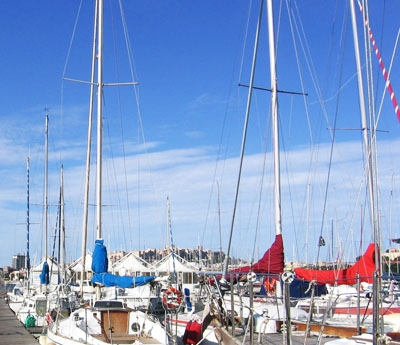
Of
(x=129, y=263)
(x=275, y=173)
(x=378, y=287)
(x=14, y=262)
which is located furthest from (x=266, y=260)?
(x=14, y=262)

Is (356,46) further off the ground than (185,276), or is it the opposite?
(356,46)

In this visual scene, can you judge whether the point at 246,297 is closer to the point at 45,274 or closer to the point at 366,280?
the point at 366,280

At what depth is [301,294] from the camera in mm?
22688

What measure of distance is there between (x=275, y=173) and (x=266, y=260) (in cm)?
429

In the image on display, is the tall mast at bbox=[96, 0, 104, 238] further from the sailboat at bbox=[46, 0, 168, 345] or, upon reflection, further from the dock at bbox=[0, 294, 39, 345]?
the dock at bbox=[0, 294, 39, 345]

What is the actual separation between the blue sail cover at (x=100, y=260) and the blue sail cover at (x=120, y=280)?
0.27 metres

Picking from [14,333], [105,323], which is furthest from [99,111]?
[14,333]

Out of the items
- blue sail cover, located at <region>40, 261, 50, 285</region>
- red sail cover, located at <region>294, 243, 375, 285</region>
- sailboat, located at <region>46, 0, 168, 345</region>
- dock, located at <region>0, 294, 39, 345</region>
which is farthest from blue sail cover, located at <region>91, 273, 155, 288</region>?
blue sail cover, located at <region>40, 261, 50, 285</region>

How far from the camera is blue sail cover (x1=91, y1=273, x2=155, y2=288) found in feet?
64.6

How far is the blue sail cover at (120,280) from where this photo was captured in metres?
19.7

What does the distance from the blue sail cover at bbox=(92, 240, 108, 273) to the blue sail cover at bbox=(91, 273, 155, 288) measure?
0.27 metres

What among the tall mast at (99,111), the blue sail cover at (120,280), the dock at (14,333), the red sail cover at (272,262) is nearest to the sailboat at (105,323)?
the blue sail cover at (120,280)

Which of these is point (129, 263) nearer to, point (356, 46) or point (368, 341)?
point (356, 46)

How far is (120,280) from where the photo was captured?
65.1 feet
